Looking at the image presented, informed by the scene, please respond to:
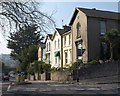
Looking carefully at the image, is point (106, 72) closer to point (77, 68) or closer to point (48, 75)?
point (77, 68)

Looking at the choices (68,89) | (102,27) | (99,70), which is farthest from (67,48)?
(68,89)

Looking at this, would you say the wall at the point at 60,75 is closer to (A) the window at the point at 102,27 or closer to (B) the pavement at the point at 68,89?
(A) the window at the point at 102,27

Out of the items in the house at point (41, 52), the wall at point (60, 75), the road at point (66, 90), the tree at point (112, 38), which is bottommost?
the road at point (66, 90)

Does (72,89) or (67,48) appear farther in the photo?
(67,48)

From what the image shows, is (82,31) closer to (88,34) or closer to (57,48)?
(88,34)

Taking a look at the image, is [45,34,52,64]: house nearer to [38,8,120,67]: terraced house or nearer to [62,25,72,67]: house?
[62,25,72,67]: house

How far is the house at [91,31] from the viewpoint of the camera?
44.2m

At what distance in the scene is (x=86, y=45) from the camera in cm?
4409

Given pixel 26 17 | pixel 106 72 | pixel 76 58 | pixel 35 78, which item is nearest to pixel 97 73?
pixel 106 72

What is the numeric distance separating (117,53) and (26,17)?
20.6 metres

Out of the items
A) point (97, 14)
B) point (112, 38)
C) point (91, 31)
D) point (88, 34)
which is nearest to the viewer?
point (112, 38)

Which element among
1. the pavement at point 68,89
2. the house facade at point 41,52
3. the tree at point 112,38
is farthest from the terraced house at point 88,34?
the house facade at point 41,52

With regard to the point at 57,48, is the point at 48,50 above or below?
above

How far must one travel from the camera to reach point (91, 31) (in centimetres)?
4453
